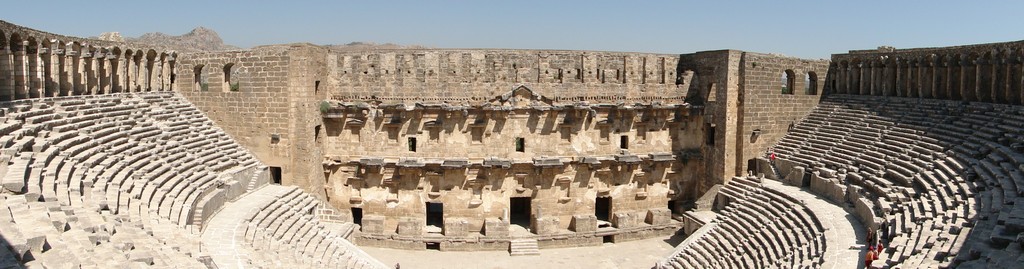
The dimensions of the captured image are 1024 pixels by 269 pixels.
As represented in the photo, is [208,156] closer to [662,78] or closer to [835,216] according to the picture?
[662,78]

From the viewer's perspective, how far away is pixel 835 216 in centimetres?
1848

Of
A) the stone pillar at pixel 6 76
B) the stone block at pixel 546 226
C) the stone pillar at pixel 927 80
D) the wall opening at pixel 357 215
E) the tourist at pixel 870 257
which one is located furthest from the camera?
the wall opening at pixel 357 215

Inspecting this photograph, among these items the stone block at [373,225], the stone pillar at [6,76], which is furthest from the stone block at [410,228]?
the stone pillar at [6,76]

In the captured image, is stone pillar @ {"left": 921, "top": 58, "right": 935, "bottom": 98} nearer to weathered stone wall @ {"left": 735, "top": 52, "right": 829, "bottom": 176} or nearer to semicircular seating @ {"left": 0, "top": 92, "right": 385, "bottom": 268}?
weathered stone wall @ {"left": 735, "top": 52, "right": 829, "bottom": 176}

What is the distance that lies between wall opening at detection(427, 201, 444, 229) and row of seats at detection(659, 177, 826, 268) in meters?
8.19

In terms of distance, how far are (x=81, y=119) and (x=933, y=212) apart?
776 inches

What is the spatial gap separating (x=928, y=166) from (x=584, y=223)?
32.9 ft

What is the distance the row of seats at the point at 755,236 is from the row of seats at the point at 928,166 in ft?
5.02

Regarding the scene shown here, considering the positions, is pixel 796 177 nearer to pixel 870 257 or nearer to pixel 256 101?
pixel 870 257

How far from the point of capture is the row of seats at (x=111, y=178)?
10.0 meters

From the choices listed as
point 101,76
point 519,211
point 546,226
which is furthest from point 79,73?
point 519,211

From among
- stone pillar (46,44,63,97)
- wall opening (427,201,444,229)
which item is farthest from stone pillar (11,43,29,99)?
wall opening (427,201,444,229)

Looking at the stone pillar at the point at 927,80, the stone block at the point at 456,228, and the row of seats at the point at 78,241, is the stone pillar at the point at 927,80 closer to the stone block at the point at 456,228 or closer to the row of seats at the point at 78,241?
the stone block at the point at 456,228

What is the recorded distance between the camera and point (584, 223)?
23547mm
